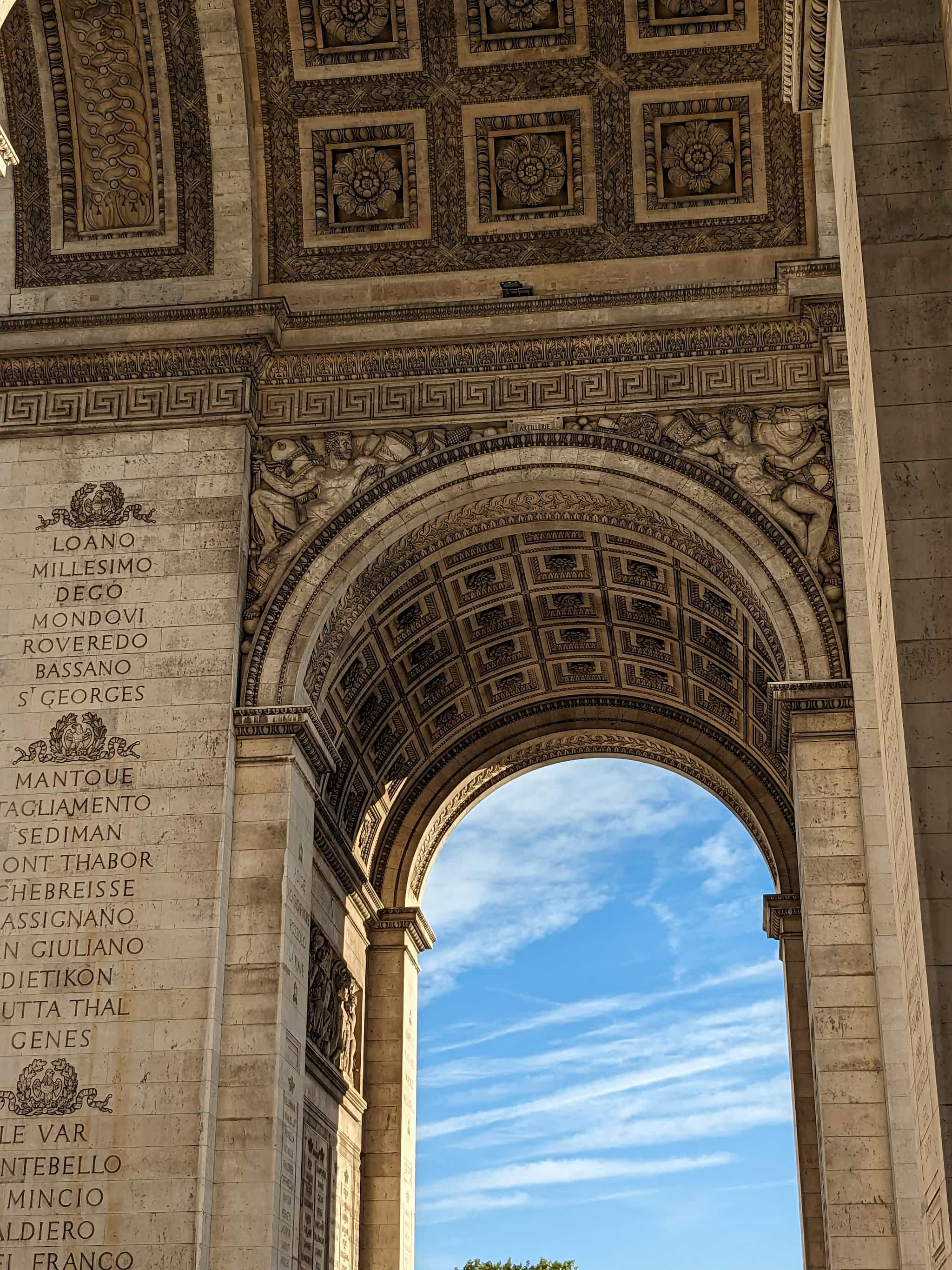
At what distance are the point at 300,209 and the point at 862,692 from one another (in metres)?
10.9

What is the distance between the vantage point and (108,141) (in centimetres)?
2470

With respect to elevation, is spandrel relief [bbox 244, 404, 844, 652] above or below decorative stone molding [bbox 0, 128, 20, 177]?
above

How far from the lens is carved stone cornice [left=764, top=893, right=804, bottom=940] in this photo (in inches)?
1057

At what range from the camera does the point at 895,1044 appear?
18.4 metres

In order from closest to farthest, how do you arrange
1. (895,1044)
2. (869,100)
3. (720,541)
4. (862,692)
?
(869,100) → (895,1044) → (862,692) → (720,541)

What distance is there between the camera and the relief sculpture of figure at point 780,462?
858 inches

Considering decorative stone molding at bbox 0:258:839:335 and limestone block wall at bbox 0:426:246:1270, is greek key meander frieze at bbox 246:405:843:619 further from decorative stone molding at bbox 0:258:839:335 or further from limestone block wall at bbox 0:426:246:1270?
decorative stone molding at bbox 0:258:839:335

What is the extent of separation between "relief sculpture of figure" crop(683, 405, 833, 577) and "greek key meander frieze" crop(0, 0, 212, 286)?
7.94m

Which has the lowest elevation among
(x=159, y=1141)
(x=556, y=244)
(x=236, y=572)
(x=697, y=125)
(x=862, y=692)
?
(x=159, y=1141)

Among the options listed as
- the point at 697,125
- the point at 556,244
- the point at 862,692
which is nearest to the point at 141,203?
the point at 556,244

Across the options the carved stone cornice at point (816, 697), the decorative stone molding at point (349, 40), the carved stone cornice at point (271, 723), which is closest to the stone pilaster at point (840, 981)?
the carved stone cornice at point (816, 697)

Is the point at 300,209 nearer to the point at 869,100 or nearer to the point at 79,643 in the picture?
the point at 79,643

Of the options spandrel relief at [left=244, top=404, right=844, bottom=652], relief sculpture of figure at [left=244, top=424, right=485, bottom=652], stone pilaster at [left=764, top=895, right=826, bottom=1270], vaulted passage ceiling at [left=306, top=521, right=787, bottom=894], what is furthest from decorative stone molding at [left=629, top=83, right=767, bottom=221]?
stone pilaster at [left=764, top=895, right=826, bottom=1270]

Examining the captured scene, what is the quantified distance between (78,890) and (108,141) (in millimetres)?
11173
